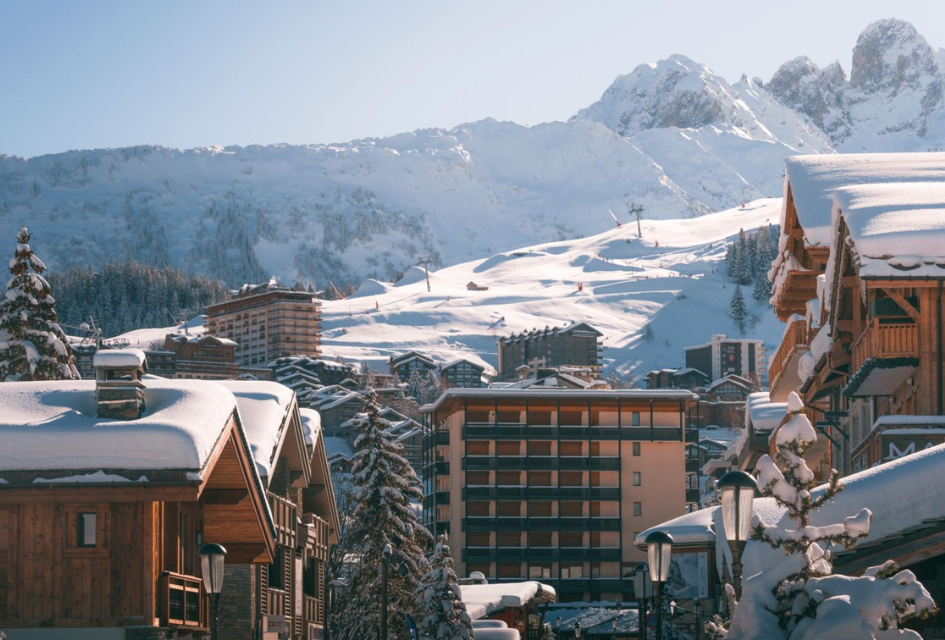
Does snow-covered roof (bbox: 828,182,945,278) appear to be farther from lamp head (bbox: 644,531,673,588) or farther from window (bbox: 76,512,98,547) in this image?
window (bbox: 76,512,98,547)

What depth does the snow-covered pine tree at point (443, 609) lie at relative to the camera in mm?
30750

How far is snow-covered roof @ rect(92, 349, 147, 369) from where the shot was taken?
21.0 metres

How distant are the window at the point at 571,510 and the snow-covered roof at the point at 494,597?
43.6 metres

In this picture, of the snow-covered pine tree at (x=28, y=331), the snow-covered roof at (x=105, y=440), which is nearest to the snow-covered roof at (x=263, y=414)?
the snow-covered roof at (x=105, y=440)

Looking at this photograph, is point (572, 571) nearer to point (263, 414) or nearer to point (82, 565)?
point (263, 414)

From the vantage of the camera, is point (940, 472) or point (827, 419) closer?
point (940, 472)

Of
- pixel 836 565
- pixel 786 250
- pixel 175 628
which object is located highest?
pixel 786 250

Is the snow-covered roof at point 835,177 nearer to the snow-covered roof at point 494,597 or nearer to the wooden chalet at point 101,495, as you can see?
the snow-covered roof at point 494,597

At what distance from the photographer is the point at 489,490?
88.6 m

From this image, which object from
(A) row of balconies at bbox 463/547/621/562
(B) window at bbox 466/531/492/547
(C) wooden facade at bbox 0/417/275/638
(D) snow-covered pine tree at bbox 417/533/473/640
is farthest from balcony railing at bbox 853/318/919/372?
(B) window at bbox 466/531/492/547

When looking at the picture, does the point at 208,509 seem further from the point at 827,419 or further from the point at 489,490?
the point at 489,490

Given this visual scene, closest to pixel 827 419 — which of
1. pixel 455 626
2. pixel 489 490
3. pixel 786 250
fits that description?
pixel 786 250

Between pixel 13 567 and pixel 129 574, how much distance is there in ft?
5.19

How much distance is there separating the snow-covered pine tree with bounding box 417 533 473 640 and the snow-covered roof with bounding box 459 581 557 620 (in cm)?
444
